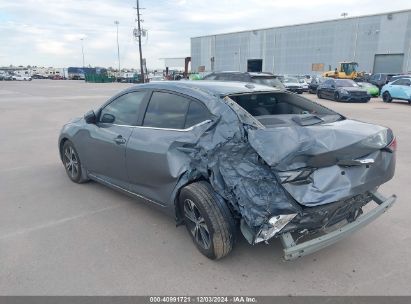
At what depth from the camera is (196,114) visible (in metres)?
3.59

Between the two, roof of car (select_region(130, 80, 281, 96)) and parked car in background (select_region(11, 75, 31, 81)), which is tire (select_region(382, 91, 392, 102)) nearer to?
roof of car (select_region(130, 80, 281, 96))

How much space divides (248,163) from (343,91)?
2107cm

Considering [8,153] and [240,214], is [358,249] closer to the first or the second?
[240,214]

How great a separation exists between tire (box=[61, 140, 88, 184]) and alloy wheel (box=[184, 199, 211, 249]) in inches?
95.8

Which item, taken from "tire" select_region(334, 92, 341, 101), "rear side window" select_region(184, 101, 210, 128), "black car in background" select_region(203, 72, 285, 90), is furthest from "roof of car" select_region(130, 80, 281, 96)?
"tire" select_region(334, 92, 341, 101)

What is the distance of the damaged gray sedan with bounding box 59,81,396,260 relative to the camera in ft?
9.31

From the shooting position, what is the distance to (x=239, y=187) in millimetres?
2967

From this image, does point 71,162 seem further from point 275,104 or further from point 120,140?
point 275,104

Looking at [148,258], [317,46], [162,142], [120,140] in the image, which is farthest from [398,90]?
[317,46]

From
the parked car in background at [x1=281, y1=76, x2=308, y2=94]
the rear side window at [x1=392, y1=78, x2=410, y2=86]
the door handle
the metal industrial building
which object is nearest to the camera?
the door handle

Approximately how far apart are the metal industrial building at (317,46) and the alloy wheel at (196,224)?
46.5 meters

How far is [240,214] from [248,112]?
1.05m

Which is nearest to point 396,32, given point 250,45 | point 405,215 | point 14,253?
point 250,45

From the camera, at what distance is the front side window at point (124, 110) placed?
430 centimetres
